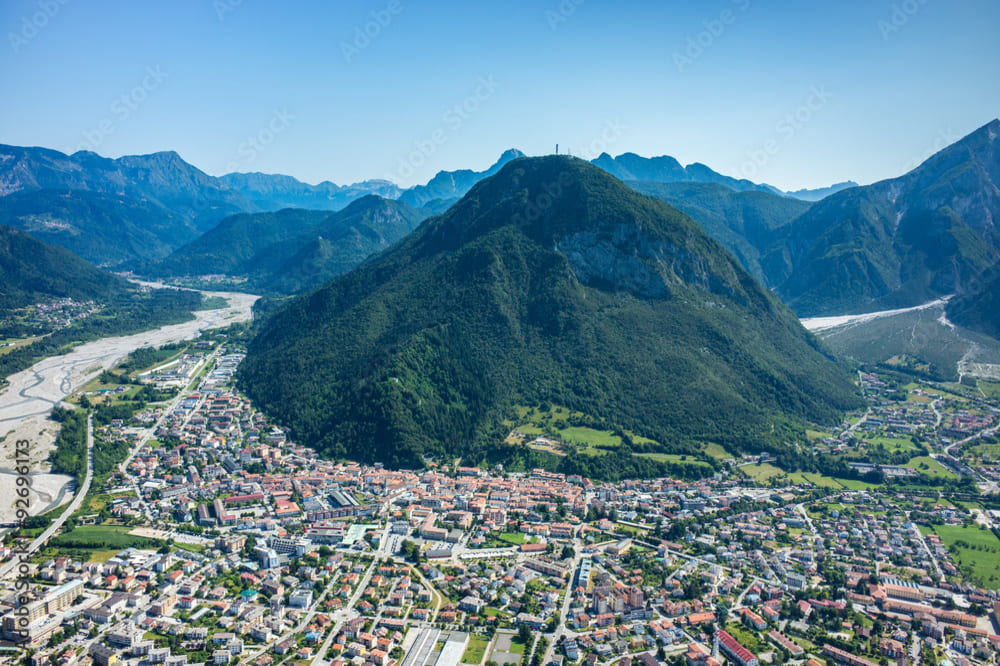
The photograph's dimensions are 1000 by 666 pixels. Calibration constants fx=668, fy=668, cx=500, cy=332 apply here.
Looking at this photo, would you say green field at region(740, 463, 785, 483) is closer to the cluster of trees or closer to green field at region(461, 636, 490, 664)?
green field at region(461, 636, 490, 664)

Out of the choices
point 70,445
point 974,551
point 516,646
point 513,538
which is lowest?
point 974,551

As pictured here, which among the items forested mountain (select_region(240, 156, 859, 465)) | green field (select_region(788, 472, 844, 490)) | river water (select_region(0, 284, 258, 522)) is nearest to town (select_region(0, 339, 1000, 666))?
green field (select_region(788, 472, 844, 490))

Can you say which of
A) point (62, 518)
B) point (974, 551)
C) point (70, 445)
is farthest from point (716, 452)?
point (70, 445)

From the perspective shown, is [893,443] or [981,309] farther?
[981,309]

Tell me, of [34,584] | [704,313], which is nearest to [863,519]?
[704,313]

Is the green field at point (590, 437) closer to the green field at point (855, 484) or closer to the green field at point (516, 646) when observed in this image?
the green field at point (855, 484)

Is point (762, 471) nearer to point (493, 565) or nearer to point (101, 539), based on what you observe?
point (493, 565)
